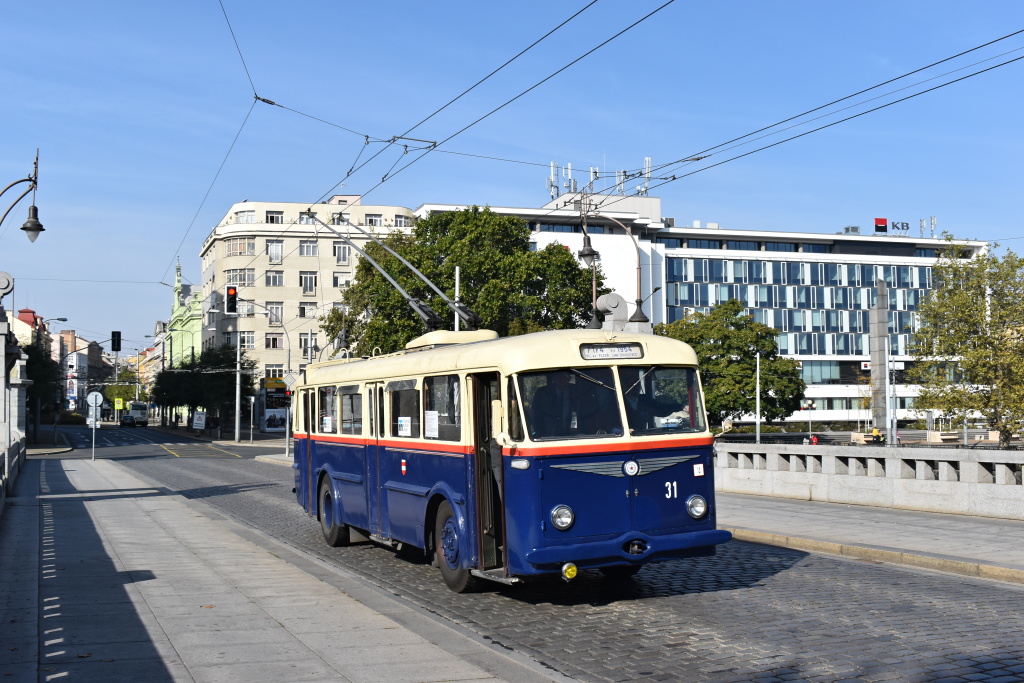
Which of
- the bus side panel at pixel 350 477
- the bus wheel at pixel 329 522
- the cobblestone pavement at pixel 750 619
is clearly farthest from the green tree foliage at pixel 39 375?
the cobblestone pavement at pixel 750 619

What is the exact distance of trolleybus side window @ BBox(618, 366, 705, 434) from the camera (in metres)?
10.8

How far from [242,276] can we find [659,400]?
97404 millimetres

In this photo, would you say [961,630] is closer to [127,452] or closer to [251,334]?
[127,452]

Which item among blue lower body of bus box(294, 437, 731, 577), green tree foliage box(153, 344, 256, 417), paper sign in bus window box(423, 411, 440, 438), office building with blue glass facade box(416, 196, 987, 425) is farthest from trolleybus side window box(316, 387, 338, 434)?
office building with blue glass facade box(416, 196, 987, 425)

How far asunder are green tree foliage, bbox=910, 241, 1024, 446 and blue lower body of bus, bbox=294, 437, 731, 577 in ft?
70.3

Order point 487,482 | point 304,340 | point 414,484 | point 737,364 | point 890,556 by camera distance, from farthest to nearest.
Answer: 1. point 304,340
2. point 737,364
3. point 890,556
4. point 414,484
5. point 487,482

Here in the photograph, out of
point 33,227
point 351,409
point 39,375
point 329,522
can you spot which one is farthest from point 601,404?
point 39,375

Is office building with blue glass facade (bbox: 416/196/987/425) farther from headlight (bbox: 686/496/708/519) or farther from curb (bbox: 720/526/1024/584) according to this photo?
headlight (bbox: 686/496/708/519)

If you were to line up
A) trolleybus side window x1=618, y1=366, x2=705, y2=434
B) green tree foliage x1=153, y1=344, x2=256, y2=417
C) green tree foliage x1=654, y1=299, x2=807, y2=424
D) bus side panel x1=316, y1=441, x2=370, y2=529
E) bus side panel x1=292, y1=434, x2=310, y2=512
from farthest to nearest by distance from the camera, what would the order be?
1. green tree foliage x1=153, y1=344, x2=256, y2=417
2. green tree foliage x1=654, y1=299, x2=807, y2=424
3. bus side panel x1=292, y1=434, x2=310, y2=512
4. bus side panel x1=316, y1=441, x2=370, y2=529
5. trolleybus side window x1=618, y1=366, x2=705, y2=434

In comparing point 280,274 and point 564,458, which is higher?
point 280,274

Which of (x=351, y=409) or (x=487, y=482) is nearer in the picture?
(x=487, y=482)

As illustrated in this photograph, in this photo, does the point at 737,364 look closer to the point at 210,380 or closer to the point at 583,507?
the point at 210,380

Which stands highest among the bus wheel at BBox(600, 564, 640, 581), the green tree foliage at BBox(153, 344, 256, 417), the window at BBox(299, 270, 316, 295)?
the window at BBox(299, 270, 316, 295)

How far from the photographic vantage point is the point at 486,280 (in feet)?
178
